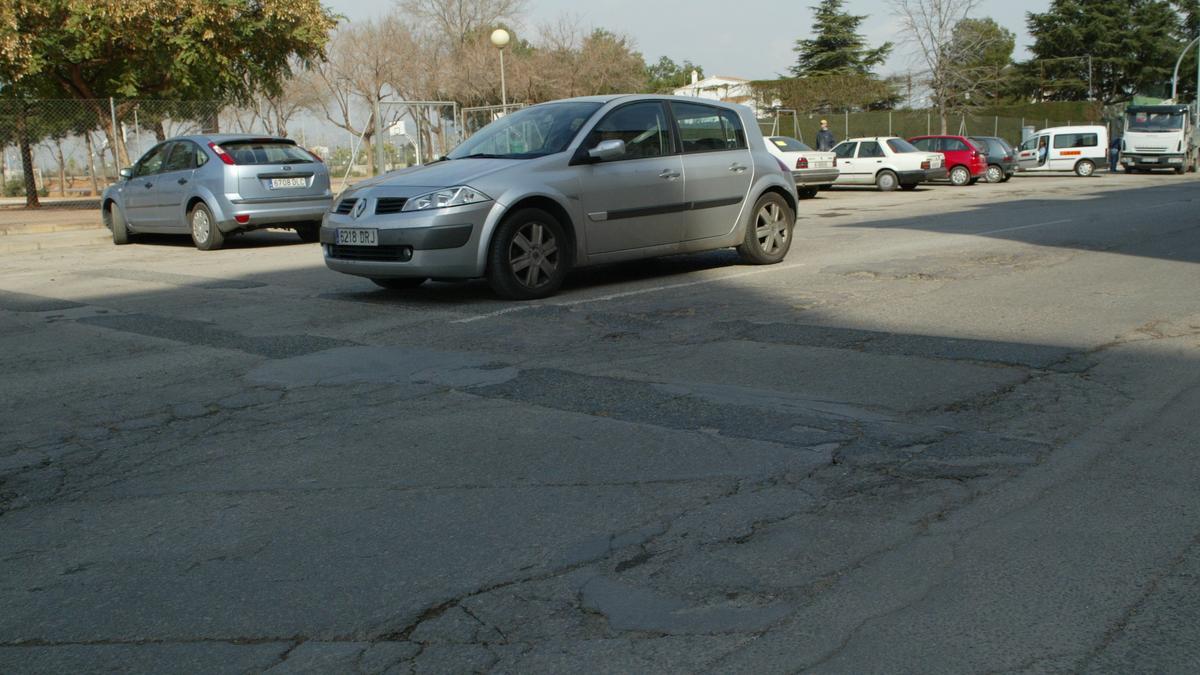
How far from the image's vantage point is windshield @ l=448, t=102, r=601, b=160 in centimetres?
940

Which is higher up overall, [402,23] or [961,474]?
[402,23]

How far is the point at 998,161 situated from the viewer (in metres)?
34.8

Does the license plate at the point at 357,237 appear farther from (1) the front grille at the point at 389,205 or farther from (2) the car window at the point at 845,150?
(2) the car window at the point at 845,150

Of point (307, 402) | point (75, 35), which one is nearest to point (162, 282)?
point (307, 402)

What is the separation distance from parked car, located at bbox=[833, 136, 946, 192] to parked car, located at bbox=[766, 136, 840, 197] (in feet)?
10.0

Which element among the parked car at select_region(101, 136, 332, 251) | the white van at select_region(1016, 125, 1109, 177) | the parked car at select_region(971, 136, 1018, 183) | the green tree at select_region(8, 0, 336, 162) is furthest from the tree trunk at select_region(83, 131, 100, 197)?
the white van at select_region(1016, 125, 1109, 177)

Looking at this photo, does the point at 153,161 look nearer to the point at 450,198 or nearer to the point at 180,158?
the point at 180,158

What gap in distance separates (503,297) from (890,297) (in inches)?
120

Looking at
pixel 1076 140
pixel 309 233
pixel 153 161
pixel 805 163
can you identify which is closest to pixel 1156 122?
pixel 1076 140

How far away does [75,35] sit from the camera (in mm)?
25297

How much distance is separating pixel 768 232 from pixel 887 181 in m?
20.3

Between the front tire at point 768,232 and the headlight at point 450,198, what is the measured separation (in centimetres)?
317

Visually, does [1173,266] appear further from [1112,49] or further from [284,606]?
[1112,49]

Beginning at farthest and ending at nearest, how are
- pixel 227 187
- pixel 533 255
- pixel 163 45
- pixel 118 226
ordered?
pixel 163 45 < pixel 118 226 < pixel 227 187 < pixel 533 255
